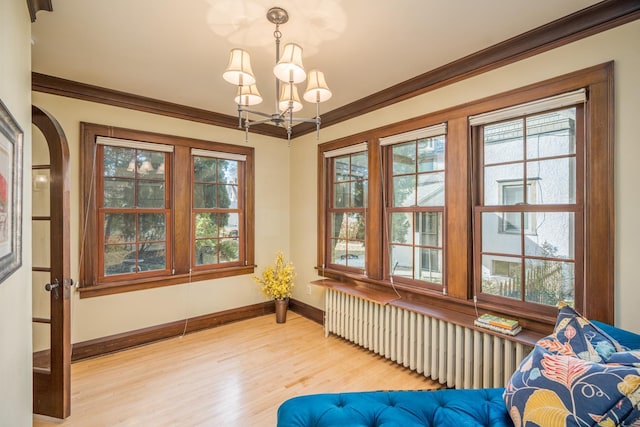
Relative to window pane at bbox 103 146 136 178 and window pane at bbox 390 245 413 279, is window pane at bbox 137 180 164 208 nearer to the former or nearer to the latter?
window pane at bbox 103 146 136 178

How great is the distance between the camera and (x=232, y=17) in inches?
77.4

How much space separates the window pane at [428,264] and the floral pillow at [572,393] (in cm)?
151

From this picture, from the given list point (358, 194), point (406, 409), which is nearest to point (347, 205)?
point (358, 194)

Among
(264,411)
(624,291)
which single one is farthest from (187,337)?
(624,291)

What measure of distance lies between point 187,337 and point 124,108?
8.69 feet

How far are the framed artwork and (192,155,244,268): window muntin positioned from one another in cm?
229

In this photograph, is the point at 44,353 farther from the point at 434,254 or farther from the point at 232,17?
the point at 434,254

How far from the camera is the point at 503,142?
2.41 meters

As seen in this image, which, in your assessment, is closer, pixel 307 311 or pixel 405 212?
pixel 405 212

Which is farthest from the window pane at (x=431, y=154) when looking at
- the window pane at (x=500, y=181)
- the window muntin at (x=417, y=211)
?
the window pane at (x=500, y=181)

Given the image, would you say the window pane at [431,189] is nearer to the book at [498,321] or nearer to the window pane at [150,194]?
the book at [498,321]

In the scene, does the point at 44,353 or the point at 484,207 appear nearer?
Answer: the point at 44,353

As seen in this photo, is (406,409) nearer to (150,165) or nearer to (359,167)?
(359,167)

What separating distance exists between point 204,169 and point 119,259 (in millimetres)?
1395
